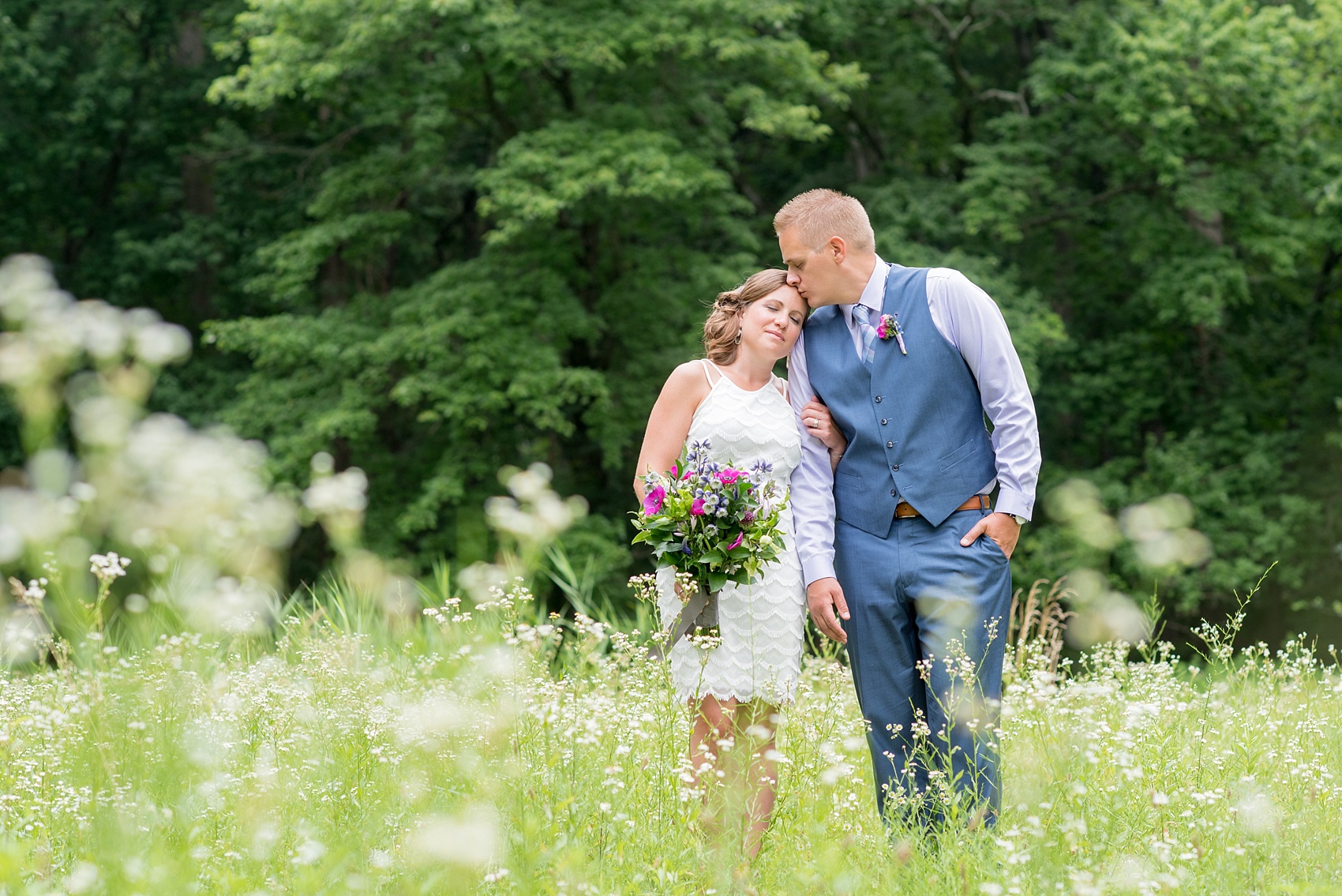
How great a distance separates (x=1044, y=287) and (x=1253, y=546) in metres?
4.47

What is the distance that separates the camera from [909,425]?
10.3 ft

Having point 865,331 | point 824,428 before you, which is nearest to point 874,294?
point 865,331

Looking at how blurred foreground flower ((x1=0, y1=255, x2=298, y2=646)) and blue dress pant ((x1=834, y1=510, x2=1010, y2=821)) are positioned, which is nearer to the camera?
blurred foreground flower ((x1=0, y1=255, x2=298, y2=646))

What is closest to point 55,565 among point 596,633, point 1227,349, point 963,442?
point 596,633

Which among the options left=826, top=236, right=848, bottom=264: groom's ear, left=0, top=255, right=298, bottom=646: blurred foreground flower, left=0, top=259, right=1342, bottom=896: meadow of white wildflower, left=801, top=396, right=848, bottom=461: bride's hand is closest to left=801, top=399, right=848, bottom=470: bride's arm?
left=801, top=396, right=848, bottom=461: bride's hand

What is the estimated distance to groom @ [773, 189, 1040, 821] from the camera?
308 cm

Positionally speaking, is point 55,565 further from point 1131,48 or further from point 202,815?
point 1131,48

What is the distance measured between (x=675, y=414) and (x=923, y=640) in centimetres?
95

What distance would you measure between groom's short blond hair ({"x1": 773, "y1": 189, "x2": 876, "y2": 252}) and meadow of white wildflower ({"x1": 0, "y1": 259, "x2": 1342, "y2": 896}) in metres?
1.10

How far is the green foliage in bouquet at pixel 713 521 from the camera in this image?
3.03m

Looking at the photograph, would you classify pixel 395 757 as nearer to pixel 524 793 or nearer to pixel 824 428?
pixel 524 793

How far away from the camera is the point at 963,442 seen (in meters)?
3.18

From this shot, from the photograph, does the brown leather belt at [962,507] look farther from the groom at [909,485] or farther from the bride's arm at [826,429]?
the bride's arm at [826,429]

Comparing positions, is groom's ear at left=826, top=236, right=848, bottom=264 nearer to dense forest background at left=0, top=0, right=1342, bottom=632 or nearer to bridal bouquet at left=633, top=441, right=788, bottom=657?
bridal bouquet at left=633, top=441, right=788, bottom=657
